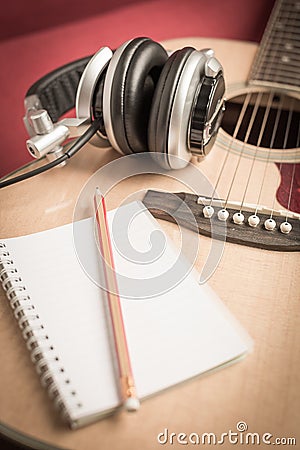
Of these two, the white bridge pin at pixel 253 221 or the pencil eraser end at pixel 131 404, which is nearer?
the pencil eraser end at pixel 131 404

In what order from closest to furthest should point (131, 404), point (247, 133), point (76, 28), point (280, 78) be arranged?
point (131, 404) → point (247, 133) → point (280, 78) → point (76, 28)

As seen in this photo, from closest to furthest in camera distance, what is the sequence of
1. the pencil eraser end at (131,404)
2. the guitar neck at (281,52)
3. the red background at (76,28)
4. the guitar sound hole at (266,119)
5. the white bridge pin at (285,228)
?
the pencil eraser end at (131,404) → the white bridge pin at (285,228) → the guitar sound hole at (266,119) → the guitar neck at (281,52) → the red background at (76,28)

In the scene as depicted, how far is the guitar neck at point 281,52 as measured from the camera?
1.04 m

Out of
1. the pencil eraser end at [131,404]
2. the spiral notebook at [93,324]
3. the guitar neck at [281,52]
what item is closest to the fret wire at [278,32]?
the guitar neck at [281,52]

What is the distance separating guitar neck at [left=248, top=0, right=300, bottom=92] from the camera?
3.42ft

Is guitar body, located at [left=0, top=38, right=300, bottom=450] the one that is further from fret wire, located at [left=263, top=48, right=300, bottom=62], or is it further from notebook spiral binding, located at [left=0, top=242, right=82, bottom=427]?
fret wire, located at [left=263, top=48, right=300, bottom=62]

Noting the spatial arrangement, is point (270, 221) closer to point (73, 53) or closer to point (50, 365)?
point (50, 365)

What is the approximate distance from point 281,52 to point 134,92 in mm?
526

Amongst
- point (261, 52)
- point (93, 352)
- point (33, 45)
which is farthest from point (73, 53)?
point (93, 352)

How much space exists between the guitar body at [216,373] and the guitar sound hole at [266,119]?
136 mm

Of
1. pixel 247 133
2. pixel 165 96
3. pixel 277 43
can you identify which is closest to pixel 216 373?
pixel 165 96

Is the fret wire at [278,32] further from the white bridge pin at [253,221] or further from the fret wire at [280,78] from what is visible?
the white bridge pin at [253,221]

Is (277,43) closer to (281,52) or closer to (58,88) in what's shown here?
(281,52)

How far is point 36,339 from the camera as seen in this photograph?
58 cm
